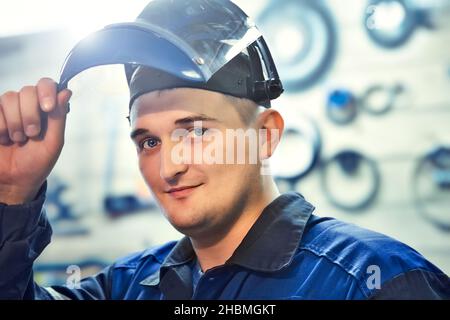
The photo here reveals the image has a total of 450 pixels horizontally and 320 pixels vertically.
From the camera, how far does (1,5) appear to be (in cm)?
151

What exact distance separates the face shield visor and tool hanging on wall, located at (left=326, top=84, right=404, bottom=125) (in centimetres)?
100

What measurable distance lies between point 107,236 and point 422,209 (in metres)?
1.16

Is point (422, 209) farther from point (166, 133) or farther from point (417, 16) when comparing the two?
point (166, 133)

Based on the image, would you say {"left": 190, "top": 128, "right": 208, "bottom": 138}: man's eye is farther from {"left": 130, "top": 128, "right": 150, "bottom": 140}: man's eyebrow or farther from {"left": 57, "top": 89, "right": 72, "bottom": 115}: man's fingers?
{"left": 57, "top": 89, "right": 72, "bottom": 115}: man's fingers

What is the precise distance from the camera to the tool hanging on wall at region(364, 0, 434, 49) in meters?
1.85

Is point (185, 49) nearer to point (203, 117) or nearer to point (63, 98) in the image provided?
point (203, 117)

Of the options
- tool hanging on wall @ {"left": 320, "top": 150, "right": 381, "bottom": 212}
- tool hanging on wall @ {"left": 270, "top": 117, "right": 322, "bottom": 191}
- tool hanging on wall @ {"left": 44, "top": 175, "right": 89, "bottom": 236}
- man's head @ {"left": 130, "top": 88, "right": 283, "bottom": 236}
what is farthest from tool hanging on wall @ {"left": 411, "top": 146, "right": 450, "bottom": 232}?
tool hanging on wall @ {"left": 44, "top": 175, "right": 89, "bottom": 236}

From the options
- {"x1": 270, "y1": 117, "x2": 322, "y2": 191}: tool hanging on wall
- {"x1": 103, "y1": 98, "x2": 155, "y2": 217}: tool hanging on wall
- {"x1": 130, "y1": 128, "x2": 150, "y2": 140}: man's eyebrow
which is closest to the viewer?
{"x1": 130, "y1": 128, "x2": 150, "y2": 140}: man's eyebrow

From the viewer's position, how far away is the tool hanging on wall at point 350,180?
6.20ft

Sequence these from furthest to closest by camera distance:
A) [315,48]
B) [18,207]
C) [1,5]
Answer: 1. [315,48]
2. [1,5]
3. [18,207]

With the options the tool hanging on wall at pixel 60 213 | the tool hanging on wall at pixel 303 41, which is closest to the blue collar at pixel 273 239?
the tool hanging on wall at pixel 303 41

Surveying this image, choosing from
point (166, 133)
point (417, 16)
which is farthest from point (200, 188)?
point (417, 16)

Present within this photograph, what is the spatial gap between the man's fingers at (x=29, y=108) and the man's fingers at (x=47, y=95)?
0.01 metres

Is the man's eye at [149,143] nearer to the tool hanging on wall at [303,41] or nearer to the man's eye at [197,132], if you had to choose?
the man's eye at [197,132]
